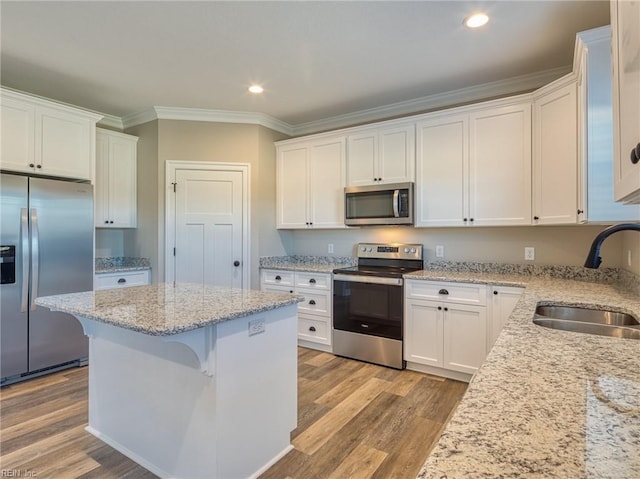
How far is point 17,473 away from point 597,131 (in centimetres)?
367

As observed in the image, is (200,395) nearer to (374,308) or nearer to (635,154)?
(635,154)

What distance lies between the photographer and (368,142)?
362cm

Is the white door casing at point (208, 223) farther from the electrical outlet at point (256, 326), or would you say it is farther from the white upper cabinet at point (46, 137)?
the electrical outlet at point (256, 326)

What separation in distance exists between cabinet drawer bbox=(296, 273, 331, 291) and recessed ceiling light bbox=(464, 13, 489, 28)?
236cm

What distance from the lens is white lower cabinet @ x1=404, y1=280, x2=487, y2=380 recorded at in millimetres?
2859

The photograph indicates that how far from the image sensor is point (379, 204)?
138 inches

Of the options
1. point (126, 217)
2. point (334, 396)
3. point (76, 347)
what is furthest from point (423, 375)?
point (126, 217)

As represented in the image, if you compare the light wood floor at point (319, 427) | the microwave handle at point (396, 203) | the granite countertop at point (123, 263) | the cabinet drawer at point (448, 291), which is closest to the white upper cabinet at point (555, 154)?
the cabinet drawer at point (448, 291)

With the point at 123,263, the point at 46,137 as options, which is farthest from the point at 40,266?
the point at 123,263

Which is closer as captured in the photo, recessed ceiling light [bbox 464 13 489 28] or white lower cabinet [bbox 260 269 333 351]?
recessed ceiling light [bbox 464 13 489 28]

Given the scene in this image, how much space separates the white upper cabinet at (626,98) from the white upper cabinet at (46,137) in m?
3.84

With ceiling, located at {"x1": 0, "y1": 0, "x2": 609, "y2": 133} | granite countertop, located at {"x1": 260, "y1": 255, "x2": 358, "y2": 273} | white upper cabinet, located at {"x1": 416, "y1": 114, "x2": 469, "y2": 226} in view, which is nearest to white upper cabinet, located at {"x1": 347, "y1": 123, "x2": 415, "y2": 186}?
white upper cabinet, located at {"x1": 416, "y1": 114, "x2": 469, "y2": 226}

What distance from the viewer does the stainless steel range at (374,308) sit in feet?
10.5

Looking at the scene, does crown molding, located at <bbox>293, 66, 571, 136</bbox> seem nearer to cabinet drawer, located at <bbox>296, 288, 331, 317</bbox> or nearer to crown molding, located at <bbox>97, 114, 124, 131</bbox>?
cabinet drawer, located at <bbox>296, 288, 331, 317</bbox>
